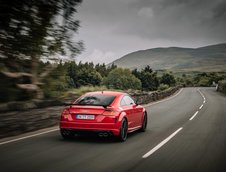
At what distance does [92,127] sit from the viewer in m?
9.91

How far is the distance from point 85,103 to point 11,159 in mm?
3350

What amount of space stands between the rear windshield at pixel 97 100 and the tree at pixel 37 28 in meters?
1.89

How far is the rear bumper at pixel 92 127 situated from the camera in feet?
32.6

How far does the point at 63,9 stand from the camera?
33.0 ft

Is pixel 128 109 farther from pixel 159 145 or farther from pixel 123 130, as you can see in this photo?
pixel 159 145

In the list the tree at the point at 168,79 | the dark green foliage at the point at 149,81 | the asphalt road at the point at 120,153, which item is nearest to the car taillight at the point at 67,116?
the asphalt road at the point at 120,153

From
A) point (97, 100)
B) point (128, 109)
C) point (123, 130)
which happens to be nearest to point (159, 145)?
point (123, 130)

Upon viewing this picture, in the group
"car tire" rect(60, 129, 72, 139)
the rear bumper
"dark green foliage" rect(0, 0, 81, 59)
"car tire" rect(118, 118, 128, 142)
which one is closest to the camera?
"dark green foliage" rect(0, 0, 81, 59)

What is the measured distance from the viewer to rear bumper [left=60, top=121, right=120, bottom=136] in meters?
9.92

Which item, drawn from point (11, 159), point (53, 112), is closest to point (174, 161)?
point (11, 159)

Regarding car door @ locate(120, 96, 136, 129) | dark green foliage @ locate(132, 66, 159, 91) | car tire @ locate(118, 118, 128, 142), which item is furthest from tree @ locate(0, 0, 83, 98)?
dark green foliage @ locate(132, 66, 159, 91)

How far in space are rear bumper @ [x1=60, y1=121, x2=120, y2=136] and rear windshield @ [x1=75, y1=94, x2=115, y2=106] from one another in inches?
27.9

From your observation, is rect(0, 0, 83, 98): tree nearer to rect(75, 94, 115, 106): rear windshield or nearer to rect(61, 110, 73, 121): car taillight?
rect(75, 94, 115, 106): rear windshield

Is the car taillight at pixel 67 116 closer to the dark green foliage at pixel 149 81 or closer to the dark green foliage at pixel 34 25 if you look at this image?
the dark green foliage at pixel 34 25
